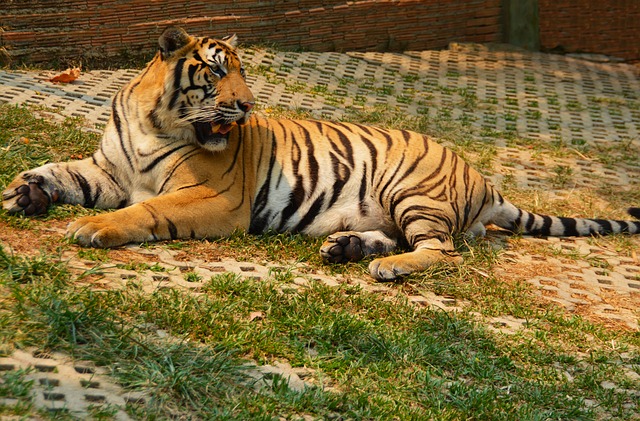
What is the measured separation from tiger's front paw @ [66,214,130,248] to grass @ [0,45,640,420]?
7 cm

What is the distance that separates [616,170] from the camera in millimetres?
8156

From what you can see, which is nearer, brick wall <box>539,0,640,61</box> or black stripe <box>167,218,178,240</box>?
black stripe <box>167,218,178,240</box>

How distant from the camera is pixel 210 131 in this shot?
5.48 metres

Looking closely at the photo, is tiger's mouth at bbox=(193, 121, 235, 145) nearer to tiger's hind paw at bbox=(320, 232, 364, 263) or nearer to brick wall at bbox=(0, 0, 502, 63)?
tiger's hind paw at bbox=(320, 232, 364, 263)

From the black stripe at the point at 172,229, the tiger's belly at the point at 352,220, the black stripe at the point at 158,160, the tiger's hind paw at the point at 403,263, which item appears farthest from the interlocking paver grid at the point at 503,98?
the black stripe at the point at 172,229

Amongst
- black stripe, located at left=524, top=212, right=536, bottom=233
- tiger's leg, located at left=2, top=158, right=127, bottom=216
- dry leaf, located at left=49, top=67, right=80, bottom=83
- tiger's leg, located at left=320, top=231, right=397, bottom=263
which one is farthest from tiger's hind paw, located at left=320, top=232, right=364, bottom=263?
dry leaf, located at left=49, top=67, right=80, bottom=83

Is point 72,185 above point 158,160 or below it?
below

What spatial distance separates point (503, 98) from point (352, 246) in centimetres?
505

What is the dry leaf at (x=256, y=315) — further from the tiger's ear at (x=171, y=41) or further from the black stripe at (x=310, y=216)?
the tiger's ear at (x=171, y=41)

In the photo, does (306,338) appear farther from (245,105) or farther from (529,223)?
(529,223)

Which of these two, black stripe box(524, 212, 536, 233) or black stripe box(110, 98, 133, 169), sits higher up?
black stripe box(110, 98, 133, 169)

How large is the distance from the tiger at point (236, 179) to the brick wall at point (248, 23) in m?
3.41

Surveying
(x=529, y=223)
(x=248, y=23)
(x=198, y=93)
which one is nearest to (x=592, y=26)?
(x=248, y=23)

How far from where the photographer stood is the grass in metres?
3.65
